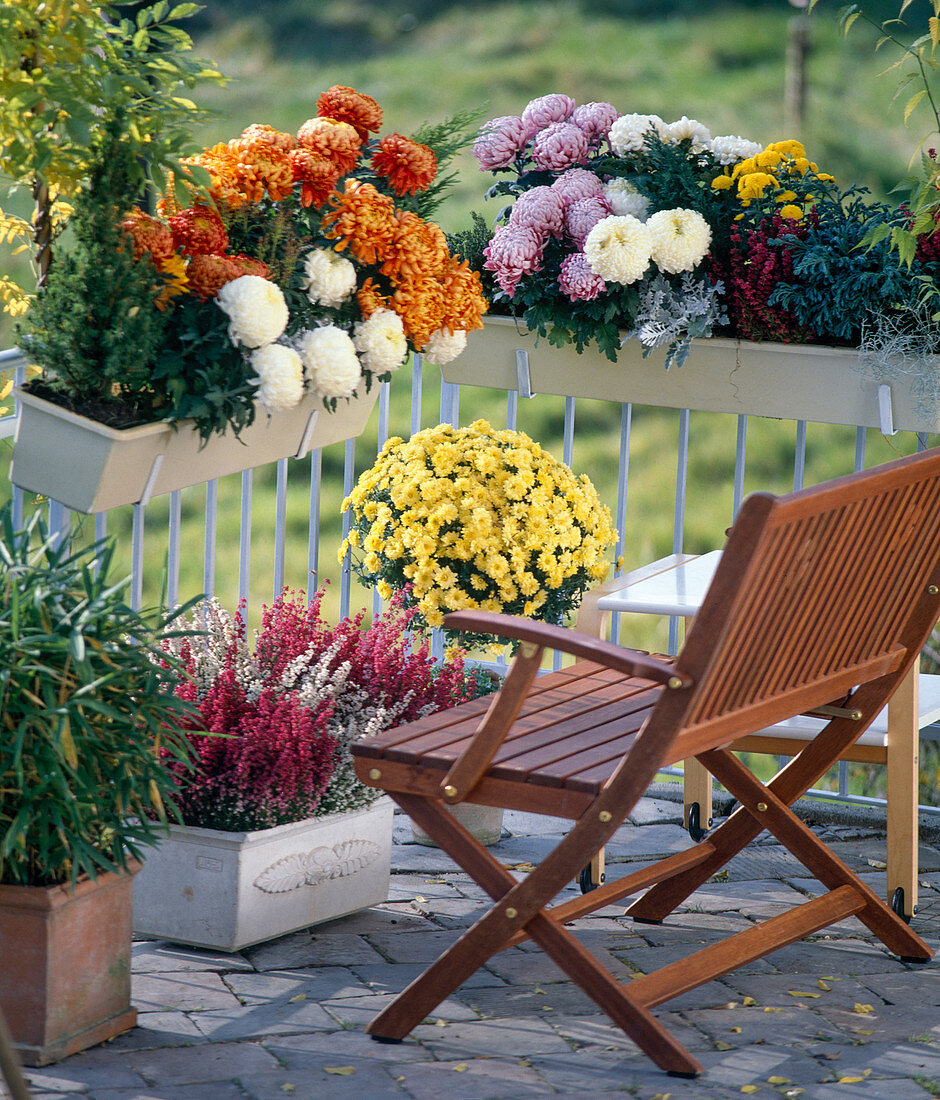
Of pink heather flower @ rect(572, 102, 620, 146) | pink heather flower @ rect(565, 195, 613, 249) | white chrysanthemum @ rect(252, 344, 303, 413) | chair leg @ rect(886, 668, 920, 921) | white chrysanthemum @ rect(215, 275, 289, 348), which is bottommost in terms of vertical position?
chair leg @ rect(886, 668, 920, 921)

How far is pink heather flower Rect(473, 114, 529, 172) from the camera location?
365cm

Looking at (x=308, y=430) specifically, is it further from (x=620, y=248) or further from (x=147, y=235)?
(x=620, y=248)

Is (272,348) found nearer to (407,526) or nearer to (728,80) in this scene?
(407,526)

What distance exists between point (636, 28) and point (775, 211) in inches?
200

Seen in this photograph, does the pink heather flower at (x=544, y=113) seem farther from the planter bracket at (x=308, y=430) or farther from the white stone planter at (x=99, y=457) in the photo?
the white stone planter at (x=99, y=457)

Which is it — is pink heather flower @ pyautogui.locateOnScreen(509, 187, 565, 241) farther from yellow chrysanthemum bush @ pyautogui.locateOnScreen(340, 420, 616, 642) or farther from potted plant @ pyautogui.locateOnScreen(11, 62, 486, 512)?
yellow chrysanthemum bush @ pyautogui.locateOnScreen(340, 420, 616, 642)

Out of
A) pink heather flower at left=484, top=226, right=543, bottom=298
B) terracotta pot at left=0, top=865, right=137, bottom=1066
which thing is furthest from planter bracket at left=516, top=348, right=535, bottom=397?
terracotta pot at left=0, top=865, right=137, bottom=1066

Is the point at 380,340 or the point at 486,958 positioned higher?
the point at 380,340

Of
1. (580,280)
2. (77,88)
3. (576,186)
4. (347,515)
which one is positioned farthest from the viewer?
(347,515)

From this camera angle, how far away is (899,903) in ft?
9.66

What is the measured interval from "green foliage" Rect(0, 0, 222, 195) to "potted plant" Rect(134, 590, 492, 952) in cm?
90

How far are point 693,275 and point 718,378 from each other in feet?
0.83

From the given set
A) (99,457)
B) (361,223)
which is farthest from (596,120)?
(99,457)

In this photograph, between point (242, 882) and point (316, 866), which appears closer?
point (242, 882)
